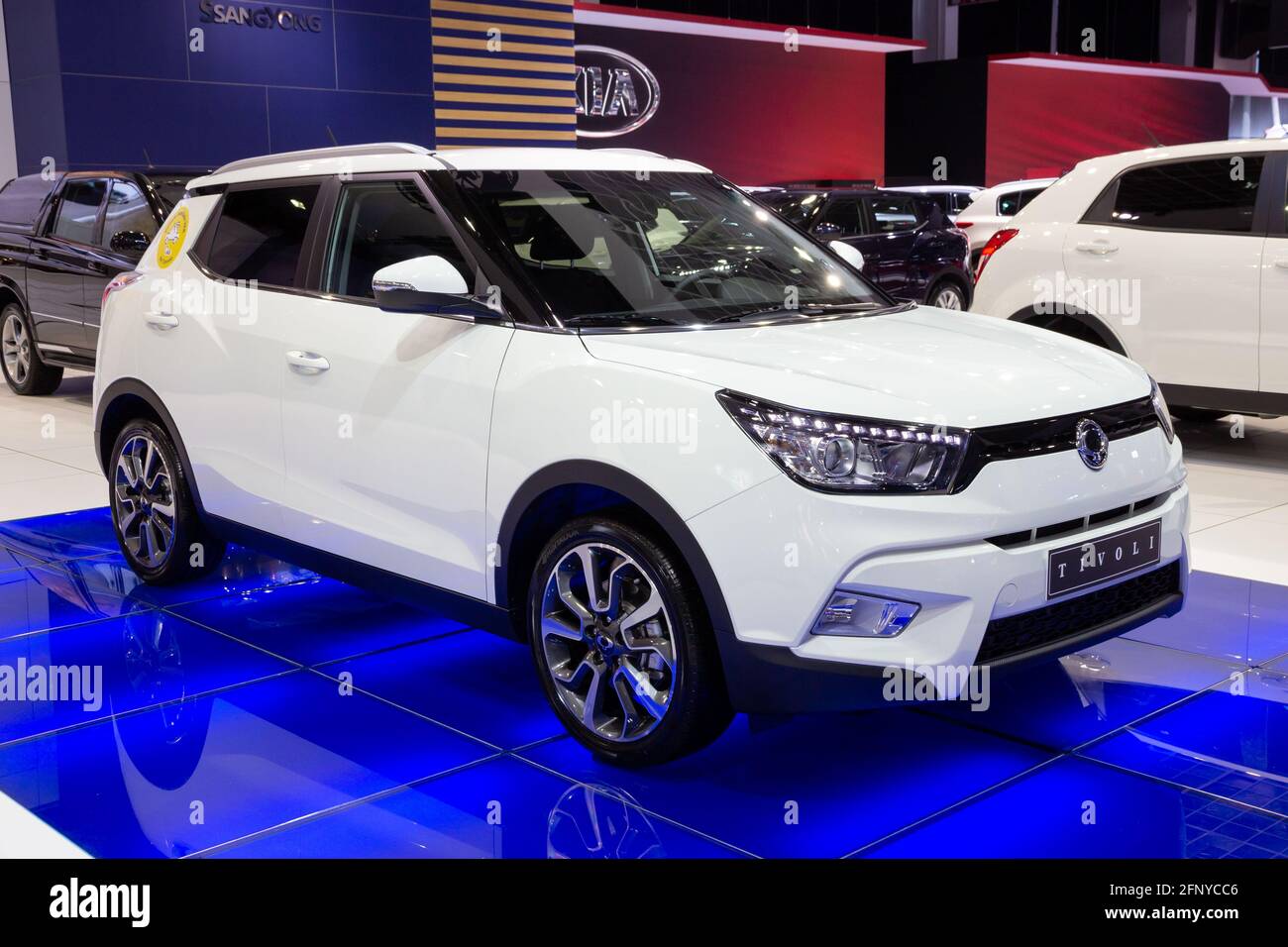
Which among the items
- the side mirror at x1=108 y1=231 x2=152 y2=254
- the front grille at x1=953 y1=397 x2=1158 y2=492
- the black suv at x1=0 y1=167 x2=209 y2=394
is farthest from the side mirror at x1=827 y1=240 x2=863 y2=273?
the black suv at x1=0 y1=167 x2=209 y2=394

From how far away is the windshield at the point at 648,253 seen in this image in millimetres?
3830

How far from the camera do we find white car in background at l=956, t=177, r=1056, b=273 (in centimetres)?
1614

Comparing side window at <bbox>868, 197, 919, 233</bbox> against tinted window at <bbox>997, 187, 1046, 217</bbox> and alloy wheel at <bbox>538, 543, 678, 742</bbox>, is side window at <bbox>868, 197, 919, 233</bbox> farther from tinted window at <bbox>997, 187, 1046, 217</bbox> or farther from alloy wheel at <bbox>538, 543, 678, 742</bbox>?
alloy wheel at <bbox>538, 543, 678, 742</bbox>

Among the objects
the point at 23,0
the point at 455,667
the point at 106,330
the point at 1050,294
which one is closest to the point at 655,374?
the point at 455,667

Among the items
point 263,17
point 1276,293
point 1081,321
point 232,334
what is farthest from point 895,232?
point 232,334

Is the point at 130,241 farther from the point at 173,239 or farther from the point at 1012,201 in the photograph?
the point at 1012,201

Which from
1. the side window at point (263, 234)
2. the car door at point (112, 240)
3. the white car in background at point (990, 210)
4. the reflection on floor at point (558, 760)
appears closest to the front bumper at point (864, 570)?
the reflection on floor at point (558, 760)

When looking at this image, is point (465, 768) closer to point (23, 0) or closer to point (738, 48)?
point (23, 0)

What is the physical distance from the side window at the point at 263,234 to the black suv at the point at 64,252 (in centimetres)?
457

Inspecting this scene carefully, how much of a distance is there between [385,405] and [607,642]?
3.40 feet

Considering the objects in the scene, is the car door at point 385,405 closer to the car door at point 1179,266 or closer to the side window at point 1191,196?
the car door at point 1179,266

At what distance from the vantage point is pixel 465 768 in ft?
11.8

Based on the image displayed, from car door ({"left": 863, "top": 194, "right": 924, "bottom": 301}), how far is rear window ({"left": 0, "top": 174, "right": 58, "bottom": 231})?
7505mm

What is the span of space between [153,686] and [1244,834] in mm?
3166
